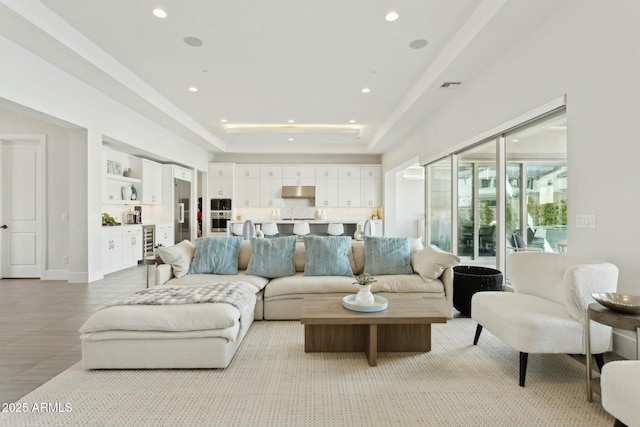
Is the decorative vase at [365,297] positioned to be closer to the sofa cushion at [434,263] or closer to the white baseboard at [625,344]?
the sofa cushion at [434,263]

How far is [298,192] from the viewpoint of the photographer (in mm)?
9953

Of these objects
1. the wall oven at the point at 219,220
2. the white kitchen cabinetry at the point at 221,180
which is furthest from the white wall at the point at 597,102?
the wall oven at the point at 219,220

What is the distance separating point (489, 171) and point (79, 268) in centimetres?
642

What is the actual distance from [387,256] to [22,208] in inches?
240

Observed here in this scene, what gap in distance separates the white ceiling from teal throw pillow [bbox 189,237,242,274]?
8.05 feet

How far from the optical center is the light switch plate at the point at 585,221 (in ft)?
8.41

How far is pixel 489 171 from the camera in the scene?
14.6ft

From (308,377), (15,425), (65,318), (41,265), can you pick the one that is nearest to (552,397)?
(308,377)

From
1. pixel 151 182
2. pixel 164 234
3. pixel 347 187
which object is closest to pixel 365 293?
pixel 151 182

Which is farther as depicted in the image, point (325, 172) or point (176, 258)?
point (325, 172)

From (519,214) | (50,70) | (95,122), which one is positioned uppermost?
(50,70)

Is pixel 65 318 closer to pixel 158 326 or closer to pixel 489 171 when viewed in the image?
pixel 158 326

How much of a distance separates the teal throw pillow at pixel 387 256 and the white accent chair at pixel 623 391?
7.17ft

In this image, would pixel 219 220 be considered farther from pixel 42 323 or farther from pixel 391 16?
pixel 391 16
